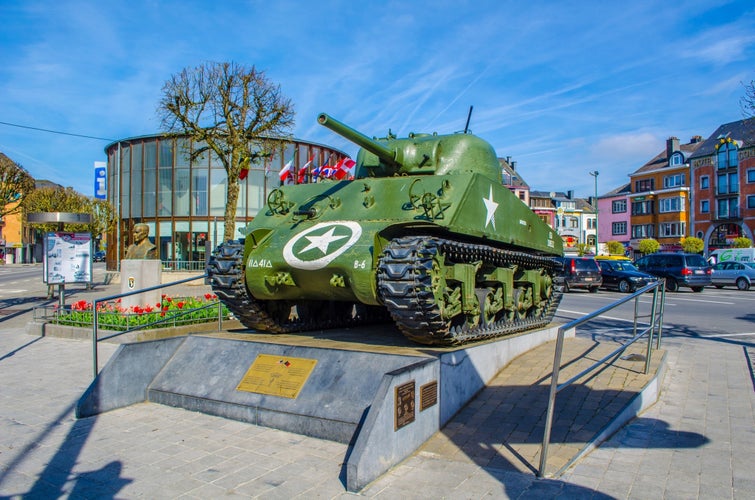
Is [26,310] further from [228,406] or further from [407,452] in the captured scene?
[407,452]

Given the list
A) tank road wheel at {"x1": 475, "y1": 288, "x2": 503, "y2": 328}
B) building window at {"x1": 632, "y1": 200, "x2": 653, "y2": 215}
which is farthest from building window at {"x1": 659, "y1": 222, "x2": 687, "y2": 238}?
tank road wheel at {"x1": 475, "y1": 288, "x2": 503, "y2": 328}

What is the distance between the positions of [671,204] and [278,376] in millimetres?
64385

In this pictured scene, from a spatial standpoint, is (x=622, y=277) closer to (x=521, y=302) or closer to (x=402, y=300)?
(x=521, y=302)

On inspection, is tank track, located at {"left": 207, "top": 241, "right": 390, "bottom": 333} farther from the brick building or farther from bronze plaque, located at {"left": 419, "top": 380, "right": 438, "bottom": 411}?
the brick building

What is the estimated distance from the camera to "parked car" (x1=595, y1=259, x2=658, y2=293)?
2566 centimetres

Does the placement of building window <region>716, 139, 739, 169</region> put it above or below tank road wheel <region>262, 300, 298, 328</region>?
above

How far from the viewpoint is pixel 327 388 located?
5855 millimetres

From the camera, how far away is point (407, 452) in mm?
5059

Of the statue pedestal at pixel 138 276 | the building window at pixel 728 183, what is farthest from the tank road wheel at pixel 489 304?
the building window at pixel 728 183

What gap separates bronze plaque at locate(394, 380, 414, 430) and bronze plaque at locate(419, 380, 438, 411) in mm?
197

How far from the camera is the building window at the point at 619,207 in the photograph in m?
69.7

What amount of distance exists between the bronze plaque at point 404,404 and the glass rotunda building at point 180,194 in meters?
29.3

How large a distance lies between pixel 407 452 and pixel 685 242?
51.6 metres

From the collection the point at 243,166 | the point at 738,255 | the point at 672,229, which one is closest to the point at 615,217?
the point at 672,229
